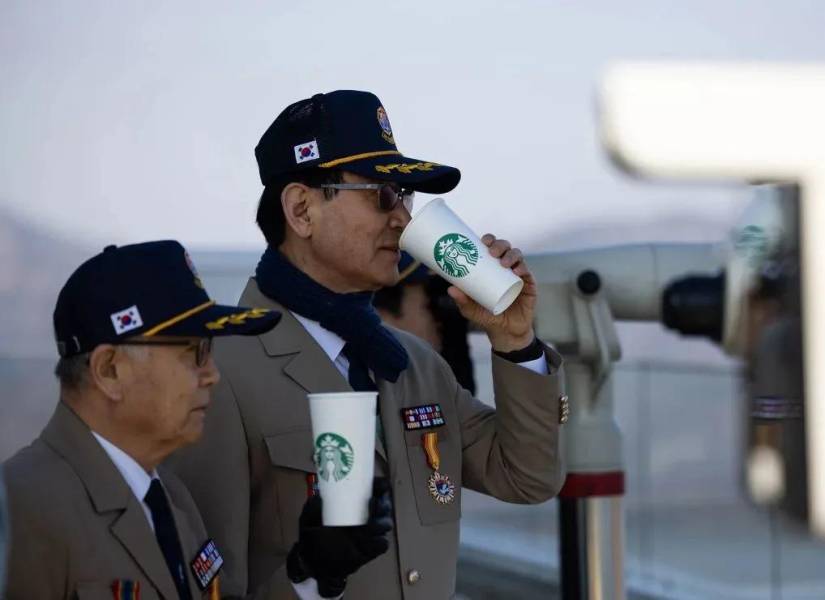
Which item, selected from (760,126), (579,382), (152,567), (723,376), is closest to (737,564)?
(723,376)

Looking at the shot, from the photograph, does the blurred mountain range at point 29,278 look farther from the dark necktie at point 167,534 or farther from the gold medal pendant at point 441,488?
the dark necktie at point 167,534

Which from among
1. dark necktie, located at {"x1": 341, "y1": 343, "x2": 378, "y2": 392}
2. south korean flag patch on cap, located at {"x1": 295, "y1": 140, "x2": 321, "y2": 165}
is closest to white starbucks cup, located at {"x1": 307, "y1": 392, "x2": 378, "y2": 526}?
dark necktie, located at {"x1": 341, "y1": 343, "x2": 378, "y2": 392}

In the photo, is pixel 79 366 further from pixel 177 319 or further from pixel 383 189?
pixel 383 189

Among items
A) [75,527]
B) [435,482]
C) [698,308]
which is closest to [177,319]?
[75,527]

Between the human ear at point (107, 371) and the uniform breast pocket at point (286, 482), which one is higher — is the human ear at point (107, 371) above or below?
above

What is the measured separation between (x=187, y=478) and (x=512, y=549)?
5.22 metres

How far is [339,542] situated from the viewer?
1.45m

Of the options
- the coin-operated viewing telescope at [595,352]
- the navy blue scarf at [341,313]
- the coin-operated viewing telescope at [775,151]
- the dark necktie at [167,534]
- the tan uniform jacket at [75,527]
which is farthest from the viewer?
the coin-operated viewing telescope at [595,352]

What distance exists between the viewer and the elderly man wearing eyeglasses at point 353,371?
1.79m

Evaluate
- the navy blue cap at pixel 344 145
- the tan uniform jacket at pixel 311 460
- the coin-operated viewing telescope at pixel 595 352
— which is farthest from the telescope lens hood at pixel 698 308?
the navy blue cap at pixel 344 145

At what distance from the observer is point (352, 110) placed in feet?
6.30

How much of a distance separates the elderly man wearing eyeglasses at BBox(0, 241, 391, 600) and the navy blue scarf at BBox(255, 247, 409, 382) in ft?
0.65

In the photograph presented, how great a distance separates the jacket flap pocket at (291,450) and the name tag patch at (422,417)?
17 cm

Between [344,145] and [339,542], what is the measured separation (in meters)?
0.64
